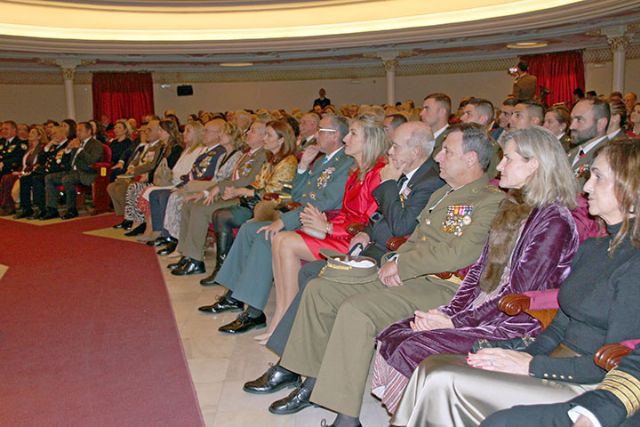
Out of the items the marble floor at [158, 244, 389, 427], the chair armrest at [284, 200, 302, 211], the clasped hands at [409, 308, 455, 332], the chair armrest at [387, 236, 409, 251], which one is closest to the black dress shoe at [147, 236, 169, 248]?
the marble floor at [158, 244, 389, 427]

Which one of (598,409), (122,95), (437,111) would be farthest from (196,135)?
(122,95)

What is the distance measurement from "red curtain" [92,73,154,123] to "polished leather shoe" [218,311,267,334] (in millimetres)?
14342

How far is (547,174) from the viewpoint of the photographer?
2.42 meters

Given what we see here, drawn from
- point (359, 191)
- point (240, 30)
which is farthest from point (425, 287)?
point (240, 30)

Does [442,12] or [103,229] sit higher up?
[442,12]

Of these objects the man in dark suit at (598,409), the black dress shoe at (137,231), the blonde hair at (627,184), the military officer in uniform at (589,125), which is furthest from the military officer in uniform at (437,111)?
the black dress shoe at (137,231)

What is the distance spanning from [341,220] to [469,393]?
6.78 ft

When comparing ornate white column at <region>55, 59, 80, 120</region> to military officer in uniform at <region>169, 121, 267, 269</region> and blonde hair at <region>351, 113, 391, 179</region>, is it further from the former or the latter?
blonde hair at <region>351, 113, 391, 179</region>

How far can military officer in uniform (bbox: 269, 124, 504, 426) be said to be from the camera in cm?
271

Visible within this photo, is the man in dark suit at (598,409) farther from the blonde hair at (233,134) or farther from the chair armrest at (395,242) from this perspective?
the blonde hair at (233,134)

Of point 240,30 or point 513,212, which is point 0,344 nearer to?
point 513,212

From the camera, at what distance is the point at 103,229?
7.94m

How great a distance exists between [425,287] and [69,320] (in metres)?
2.73

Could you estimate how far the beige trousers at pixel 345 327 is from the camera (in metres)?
2.70
